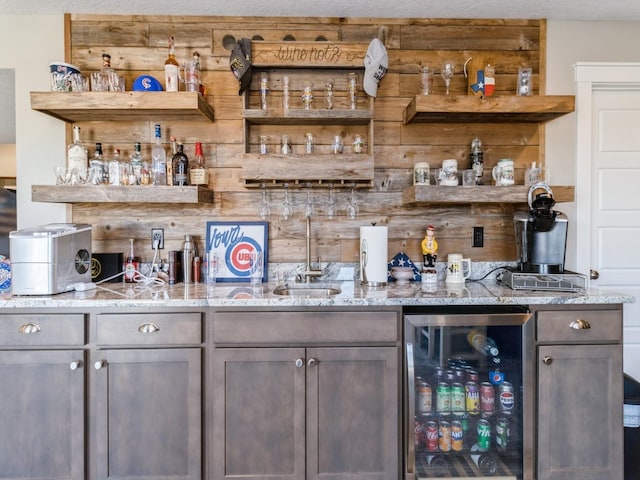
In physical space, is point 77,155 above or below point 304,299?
above

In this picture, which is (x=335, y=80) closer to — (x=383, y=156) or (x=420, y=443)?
(x=383, y=156)

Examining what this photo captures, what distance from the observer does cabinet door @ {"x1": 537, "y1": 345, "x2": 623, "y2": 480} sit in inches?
67.5

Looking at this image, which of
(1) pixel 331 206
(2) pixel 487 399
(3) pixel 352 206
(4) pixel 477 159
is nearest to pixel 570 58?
(4) pixel 477 159

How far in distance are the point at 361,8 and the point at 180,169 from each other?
1368mm

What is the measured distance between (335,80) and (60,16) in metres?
1.63

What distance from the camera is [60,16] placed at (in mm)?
2240

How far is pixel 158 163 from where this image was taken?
2.17 metres

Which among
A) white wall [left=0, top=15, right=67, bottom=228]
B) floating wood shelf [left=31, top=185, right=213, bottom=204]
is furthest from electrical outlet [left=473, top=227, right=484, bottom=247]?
white wall [left=0, top=15, right=67, bottom=228]

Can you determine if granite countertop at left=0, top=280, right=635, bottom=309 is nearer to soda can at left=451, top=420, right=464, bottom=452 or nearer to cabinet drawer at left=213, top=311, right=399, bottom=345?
cabinet drawer at left=213, top=311, right=399, bottom=345

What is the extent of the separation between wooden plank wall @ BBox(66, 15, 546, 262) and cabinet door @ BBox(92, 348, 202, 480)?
793 mm

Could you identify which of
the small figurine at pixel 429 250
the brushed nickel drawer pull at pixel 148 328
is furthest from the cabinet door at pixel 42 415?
the small figurine at pixel 429 250

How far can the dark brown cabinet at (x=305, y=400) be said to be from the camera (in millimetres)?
1686

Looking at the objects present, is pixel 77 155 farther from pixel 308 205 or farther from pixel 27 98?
pixel 308 205

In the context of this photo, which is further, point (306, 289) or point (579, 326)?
point (306, 289)
